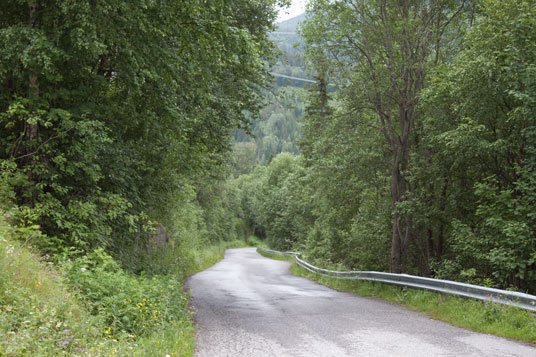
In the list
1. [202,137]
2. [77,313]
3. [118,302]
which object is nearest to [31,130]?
[118,302]

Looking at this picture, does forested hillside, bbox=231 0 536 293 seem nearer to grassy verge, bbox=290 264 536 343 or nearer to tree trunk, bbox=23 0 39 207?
grassy verge, bbox=290 264 536 343

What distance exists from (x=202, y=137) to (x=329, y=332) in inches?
297

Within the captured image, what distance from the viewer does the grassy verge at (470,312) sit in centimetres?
748

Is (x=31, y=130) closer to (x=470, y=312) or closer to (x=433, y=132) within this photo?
(x=470, y=312)

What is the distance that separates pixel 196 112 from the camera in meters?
11.9

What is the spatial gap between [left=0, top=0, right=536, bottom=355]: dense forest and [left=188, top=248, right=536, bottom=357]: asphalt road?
799 mm

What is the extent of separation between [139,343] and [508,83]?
10.5m

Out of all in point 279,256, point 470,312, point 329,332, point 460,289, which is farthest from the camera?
point 279,256

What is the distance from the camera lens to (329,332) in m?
7.77

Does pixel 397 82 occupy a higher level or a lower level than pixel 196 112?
higher

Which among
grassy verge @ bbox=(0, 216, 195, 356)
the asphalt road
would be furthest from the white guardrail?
grassy verge @ bbox=(0, 216, 195, 356)

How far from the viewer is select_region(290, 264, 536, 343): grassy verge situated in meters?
7.48

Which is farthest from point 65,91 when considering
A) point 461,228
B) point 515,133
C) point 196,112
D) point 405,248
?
point 405,248

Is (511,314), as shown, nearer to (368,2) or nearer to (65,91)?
(65,91)
